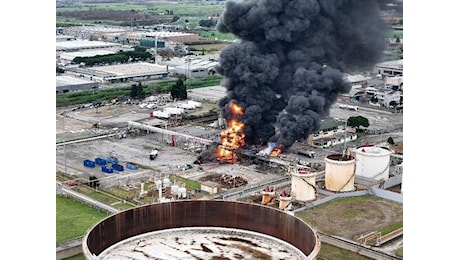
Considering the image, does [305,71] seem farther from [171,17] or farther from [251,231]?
[171,17]

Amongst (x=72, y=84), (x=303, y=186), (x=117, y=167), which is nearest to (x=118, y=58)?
(x=72, y=84)

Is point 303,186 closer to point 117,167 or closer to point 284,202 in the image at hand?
point 284,202

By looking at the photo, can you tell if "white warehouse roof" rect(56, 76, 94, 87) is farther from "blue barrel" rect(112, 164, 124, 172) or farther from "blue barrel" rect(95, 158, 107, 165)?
"blue barrel" rect(112, 164, 124, 172)

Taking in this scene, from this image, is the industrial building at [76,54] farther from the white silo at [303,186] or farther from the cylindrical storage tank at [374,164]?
the white silo at [303,186]

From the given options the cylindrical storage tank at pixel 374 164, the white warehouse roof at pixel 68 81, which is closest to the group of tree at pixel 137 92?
the white warehouse roof at pixel 68 81

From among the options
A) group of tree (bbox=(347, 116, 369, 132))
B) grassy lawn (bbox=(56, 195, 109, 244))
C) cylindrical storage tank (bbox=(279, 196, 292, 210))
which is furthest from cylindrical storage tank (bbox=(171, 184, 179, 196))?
group of tree (bbox=(347, 116, 369, 132))
